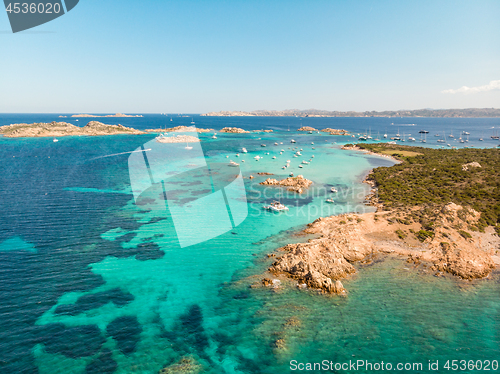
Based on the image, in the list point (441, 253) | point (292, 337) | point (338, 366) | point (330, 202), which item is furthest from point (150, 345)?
point (330, 202)

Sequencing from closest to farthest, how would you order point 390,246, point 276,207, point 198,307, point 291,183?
point 198,307
point 390,246
point 276,207
point 291,183

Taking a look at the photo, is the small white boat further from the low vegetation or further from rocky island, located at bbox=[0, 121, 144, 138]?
rocky island, located at bbox=[0, 121, 144, 138]

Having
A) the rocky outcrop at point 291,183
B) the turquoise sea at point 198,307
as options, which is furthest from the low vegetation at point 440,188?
the rocky outcrop at point 291,183

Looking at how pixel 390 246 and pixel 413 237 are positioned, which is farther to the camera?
pixel 413 237

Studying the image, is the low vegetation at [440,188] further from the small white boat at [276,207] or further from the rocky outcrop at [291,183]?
the small white boat at [276,207]

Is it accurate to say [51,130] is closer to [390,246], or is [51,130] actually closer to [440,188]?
[390,246]

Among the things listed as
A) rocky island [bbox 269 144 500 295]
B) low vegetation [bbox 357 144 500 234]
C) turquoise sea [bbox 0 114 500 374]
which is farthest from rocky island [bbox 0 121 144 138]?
rocky island [bbox 269 144 500 295]

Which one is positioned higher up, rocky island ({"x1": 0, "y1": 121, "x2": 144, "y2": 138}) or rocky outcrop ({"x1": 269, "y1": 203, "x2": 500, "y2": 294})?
rocky island ({"x1": 0, "y1": 121, "x2": 144, "y2": 138})

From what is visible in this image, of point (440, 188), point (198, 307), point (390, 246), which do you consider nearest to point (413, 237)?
point (390, 246)

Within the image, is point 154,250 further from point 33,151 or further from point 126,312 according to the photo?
point 33,151
